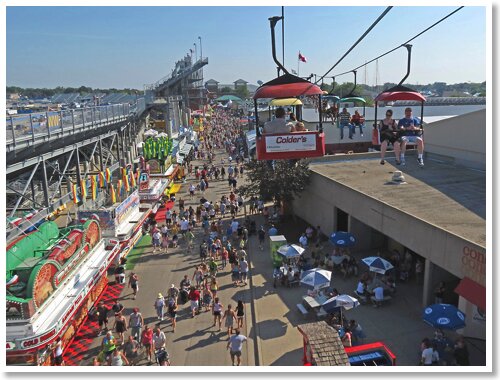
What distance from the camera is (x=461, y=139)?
24.3m

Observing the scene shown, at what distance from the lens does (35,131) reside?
16.2 m

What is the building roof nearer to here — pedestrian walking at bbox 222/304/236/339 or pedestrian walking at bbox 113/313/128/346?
pedestrian walking at bbox 222/304/236/339

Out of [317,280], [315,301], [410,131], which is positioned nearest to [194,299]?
[315,301]

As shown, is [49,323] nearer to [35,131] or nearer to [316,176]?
[35,131]

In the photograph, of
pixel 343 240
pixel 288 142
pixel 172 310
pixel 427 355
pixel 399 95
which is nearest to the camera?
pixel 288 142

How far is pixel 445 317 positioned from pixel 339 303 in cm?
313

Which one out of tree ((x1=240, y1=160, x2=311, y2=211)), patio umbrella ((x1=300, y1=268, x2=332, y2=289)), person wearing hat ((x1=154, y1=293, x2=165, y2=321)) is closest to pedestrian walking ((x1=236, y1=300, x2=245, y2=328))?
patio umbrella ((x1=300, y1=268, x2=332, y2=289))

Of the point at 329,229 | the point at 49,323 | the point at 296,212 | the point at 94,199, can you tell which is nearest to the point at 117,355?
the point at 49,323

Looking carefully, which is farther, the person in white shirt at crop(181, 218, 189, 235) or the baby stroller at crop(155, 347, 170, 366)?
the person in white shirt at crop(181, 218, 189, 235)

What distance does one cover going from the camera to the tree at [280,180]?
23.5 m

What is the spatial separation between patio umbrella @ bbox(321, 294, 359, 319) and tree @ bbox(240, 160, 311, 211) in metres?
10.3

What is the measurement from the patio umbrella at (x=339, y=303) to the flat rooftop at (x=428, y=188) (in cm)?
369

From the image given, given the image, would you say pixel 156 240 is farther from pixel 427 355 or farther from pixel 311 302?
pixel 427 355

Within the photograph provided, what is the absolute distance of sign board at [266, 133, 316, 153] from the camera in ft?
32.8
